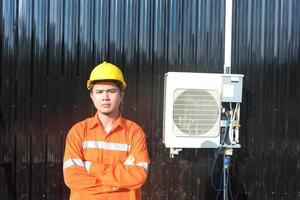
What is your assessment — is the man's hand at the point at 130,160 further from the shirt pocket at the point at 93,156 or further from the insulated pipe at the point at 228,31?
the insulated pipe at the point at 228,31

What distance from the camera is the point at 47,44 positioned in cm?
440

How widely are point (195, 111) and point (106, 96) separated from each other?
4.92ft

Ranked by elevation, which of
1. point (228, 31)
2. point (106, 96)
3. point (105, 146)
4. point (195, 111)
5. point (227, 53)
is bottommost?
point (105, 146)

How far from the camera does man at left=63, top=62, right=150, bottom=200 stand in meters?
2.99

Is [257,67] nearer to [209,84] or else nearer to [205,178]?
[209,84]

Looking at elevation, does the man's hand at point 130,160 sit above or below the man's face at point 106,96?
below

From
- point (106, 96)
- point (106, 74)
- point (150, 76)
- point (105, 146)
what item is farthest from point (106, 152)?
point (150, 76)

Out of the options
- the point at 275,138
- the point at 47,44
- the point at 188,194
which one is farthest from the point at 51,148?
the point at 275,138

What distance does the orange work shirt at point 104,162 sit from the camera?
2988 mm

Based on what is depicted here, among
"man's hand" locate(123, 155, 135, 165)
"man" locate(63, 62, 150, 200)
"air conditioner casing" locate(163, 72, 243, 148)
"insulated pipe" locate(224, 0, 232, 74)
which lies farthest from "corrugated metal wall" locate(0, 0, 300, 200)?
"man's hand" locate(123, 155, 135, 165)

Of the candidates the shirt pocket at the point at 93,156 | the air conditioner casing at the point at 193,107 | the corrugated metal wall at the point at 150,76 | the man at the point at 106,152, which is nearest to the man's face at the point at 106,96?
the man at the point at 106,152

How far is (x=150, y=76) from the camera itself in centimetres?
458

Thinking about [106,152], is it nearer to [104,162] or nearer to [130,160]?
[104,162]

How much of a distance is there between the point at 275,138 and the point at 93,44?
236cm
